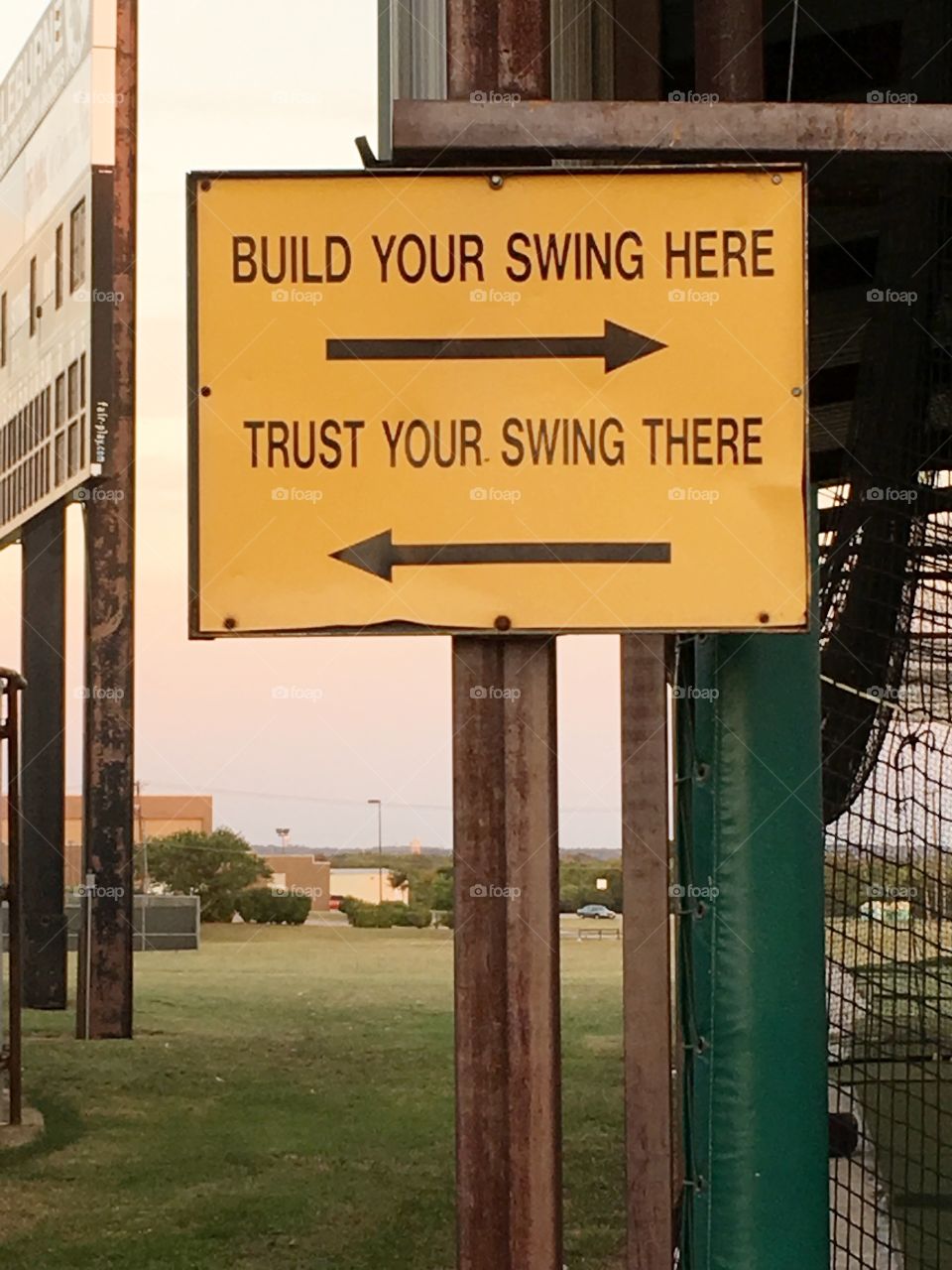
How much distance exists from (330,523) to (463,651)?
333 mm

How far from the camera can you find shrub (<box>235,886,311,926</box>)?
114ft

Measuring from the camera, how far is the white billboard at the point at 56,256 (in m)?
13.9

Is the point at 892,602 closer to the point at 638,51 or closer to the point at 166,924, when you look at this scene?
the point at 638,51

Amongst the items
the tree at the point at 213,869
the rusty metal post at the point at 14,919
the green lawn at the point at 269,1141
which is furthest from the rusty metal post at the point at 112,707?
the tree at the point at 213,869

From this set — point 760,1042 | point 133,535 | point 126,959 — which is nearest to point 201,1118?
point 126,959

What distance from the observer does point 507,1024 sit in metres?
3.34

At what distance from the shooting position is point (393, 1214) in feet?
26.3

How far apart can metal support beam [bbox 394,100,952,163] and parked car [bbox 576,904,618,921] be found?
3958 cm

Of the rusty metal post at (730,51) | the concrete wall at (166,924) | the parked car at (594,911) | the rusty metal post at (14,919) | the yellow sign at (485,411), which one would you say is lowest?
the parked car at (594,911)

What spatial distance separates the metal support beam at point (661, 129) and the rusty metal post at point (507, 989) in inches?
7.4

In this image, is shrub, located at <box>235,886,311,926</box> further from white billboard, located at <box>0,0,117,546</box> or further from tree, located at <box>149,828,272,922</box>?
white billboard, located at <box>0,0,117,546</box>

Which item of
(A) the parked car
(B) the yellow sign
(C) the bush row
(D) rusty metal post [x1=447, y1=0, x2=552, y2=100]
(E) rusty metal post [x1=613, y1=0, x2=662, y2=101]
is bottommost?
(A) the parked car

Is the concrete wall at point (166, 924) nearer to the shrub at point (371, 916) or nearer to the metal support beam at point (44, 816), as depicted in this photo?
the shrub at point (371, 916)

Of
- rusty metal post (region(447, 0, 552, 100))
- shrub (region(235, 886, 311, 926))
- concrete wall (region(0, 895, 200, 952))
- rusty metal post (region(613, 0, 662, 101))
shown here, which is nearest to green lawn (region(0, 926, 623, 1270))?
rusty metal post (region(613, 0, 662, 101))
